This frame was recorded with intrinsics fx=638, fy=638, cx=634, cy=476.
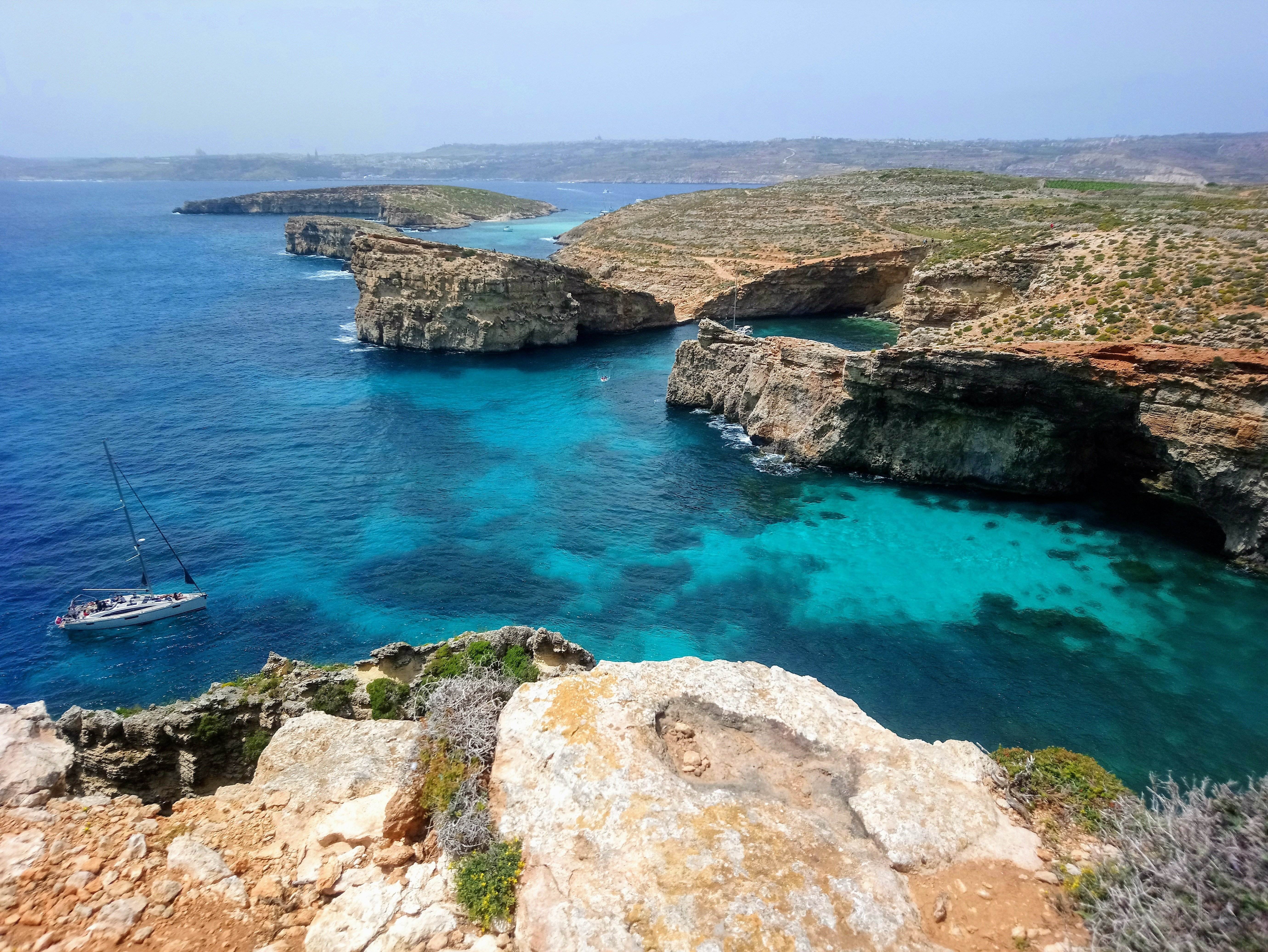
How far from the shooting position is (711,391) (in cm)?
5419

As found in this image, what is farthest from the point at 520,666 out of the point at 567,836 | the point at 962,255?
the point at 962,255

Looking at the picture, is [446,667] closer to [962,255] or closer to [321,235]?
[962,255]

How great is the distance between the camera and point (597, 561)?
34469 mm

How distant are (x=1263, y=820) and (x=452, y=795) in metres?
12.6

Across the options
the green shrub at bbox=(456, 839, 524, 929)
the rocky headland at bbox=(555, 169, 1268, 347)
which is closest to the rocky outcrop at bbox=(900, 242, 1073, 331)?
the rocky headland at bbox=(555, 169, 1268, 347)

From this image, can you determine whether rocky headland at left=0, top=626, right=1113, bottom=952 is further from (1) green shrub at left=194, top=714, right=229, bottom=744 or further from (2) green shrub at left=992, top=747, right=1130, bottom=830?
(1) green shrub at left=194, top=714, right=229, bottom=744

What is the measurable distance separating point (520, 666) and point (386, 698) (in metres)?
4.28

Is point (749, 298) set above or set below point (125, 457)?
above

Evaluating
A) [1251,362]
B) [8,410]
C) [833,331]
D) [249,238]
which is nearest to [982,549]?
[1251,362]

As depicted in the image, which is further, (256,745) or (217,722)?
(217,722)

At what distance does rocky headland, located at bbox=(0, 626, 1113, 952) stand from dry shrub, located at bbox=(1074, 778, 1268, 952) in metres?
0.72

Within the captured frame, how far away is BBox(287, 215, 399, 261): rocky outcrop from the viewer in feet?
432

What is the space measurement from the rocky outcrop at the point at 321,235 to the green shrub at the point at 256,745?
131763 mm

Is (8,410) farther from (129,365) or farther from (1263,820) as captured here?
(1263,820)
